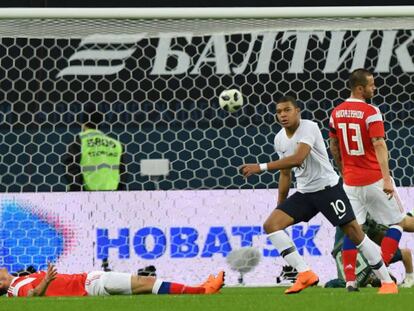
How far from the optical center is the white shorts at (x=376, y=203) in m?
9.65

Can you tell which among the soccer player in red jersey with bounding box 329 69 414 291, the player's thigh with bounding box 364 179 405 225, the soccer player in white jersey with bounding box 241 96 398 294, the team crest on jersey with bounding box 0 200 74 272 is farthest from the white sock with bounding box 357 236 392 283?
the team crest on jersey with bounding box 0 200 74 272

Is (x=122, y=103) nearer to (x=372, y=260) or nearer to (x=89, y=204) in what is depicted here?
(x=89, y=204)

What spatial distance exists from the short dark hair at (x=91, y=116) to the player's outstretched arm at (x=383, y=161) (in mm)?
3618

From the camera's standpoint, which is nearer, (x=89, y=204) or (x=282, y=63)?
(x=89, y=204)

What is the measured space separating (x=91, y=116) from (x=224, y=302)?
14.8ft

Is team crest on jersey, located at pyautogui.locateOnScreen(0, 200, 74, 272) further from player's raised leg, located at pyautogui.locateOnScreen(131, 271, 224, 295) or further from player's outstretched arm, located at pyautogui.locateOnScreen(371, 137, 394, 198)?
player's outstretched arm, located at pyautogui.locateOnScreen(371, 137, 394, 198)

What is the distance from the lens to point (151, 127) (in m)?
13.0

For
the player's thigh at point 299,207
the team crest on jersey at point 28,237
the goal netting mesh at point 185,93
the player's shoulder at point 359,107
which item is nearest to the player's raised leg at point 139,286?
the player's thigh at point 299,207

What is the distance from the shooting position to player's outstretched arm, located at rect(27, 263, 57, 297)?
9094 millimetres

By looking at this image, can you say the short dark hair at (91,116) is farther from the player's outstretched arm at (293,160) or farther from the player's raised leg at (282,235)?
the player's outstretched arm at (293,160)

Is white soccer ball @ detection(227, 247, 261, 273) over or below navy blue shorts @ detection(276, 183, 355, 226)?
below

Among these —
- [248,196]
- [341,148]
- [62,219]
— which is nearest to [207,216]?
[248,196]

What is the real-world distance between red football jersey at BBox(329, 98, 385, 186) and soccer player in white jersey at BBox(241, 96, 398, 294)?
1.10 feet

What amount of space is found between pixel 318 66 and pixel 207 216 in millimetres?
1956
